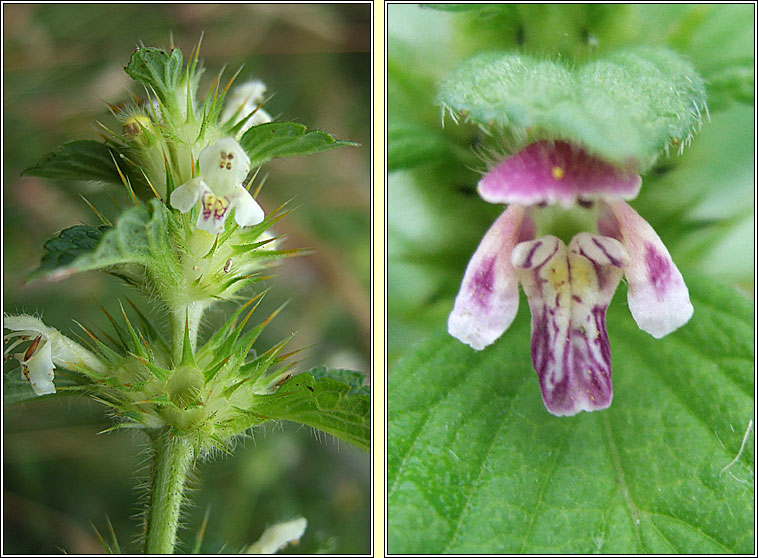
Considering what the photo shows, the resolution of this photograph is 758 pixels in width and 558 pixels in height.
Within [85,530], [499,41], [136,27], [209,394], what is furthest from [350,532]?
[136,27]

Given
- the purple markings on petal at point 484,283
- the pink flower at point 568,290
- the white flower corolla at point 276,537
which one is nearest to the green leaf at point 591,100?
the pink flower at point 568,290

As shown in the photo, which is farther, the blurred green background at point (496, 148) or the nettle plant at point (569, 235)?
the blurred green background at point (496, 148)

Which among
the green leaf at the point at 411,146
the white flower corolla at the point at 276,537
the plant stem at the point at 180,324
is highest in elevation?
the green leaf at the point at 411,146

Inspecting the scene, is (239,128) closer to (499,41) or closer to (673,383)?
(499,41)

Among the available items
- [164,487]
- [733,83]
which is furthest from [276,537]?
[733,83]

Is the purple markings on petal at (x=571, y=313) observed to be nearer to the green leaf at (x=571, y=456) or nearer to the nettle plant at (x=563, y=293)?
the nettle plant at (x=563, y=293)

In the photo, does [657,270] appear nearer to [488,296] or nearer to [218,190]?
[488,296]

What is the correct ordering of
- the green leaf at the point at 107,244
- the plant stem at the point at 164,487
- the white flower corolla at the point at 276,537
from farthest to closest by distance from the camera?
the white flower corolla at the point at 276,537 → the plant stem at the point at 164,487 → the green leaf at the point at 107,244
